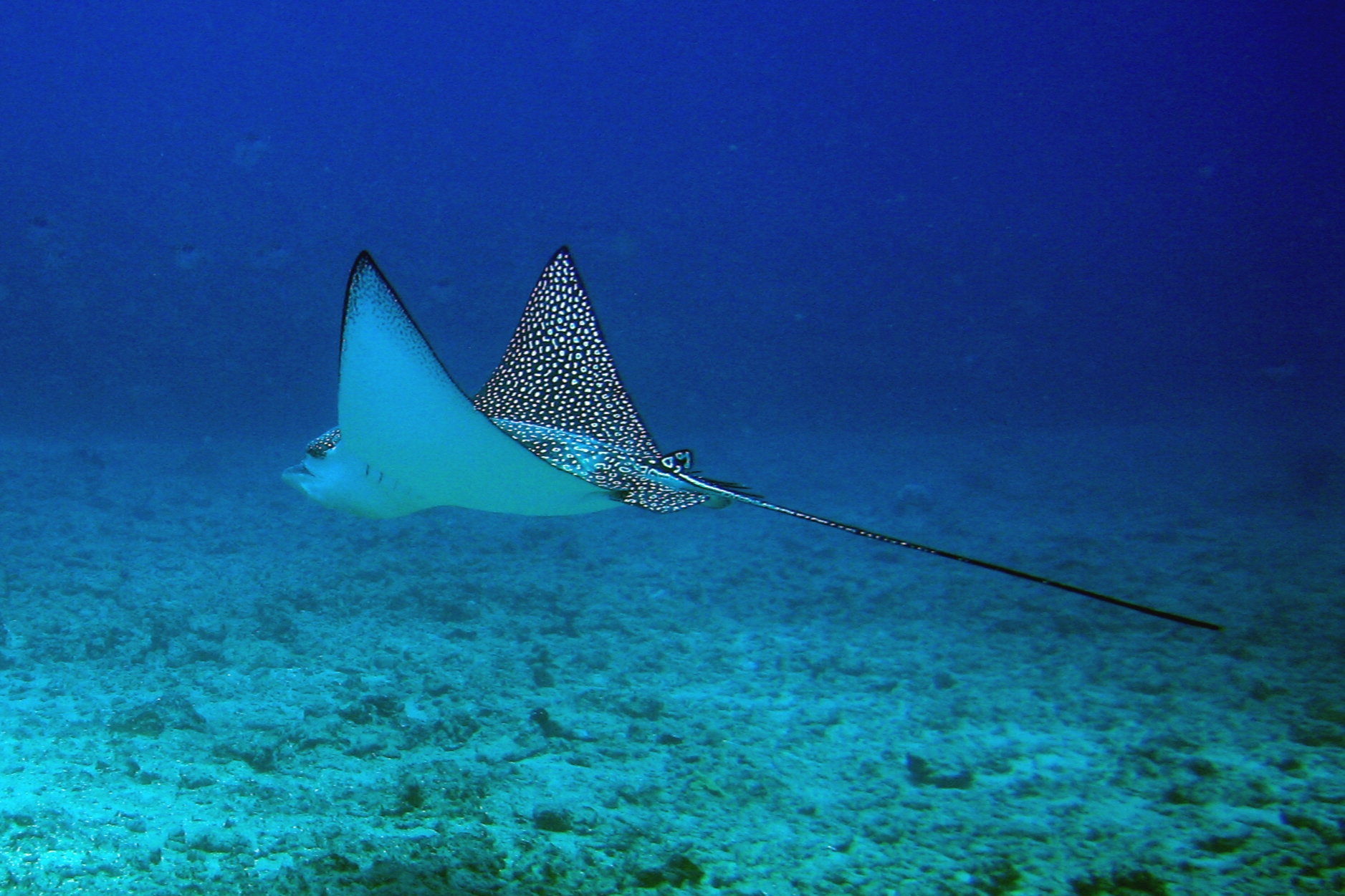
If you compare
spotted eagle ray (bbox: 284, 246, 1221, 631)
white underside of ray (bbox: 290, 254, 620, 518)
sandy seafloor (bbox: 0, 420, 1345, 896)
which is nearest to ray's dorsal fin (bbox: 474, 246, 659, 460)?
spotted eagle ray (bbox: 284, 246, 1221, 631)

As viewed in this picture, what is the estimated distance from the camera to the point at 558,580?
5465 mm

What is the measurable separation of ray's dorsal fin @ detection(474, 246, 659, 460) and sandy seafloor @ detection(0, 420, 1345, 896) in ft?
4.49

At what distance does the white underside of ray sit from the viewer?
7.60 ft

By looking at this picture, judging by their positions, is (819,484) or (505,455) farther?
(819,484)

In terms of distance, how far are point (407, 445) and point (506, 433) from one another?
18.6 inches

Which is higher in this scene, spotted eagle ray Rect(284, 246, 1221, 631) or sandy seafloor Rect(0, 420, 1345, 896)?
spotted eagle ray Rect(284, 246, 1221, 631)

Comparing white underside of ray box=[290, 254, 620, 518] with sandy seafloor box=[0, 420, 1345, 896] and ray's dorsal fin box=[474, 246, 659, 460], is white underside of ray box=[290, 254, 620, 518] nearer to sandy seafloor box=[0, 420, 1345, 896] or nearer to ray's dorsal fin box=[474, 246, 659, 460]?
ray's dorsal fin box=[474, 246, 659, 460]

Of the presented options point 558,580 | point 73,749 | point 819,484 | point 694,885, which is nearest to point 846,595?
point 558,580

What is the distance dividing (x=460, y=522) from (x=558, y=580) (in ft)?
6.98

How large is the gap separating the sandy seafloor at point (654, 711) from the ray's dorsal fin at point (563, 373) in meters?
1.37

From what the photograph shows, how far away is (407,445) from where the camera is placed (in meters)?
2.70

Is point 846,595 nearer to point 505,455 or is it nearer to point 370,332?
point 505,455

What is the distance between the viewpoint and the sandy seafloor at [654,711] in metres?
2.15

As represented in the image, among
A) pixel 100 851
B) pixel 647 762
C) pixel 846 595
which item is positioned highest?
pixel 846 595
